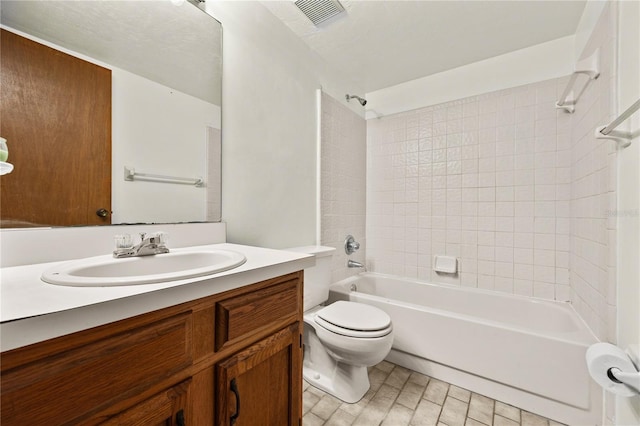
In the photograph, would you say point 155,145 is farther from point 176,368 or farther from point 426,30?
point 426,30

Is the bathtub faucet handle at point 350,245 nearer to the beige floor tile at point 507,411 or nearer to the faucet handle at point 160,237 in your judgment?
the beige floor tile at point 507,411

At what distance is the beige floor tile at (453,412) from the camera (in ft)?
4.28

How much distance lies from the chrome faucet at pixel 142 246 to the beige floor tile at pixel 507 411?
179cm

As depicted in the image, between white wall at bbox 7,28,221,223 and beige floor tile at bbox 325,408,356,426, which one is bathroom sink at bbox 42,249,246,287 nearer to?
white wall at bbox 7,28,221,223

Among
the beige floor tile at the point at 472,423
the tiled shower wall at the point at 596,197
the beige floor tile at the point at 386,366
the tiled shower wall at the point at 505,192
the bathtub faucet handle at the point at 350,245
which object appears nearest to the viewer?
the tiled shower wall at the point at 596,197

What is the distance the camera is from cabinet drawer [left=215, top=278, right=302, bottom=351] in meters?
0.67

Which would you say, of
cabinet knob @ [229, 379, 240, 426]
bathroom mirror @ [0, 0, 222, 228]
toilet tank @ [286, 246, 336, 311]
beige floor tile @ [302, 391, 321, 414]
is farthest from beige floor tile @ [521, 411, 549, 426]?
bathroom mirror @ [0, 0, 222, 228]

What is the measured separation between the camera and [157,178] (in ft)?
3.55

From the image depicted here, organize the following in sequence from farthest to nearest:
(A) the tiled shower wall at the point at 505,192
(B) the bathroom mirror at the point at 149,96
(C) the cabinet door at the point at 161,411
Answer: (A) the tiled shower wall at the point at 505,192, (B) the bathroom mirror at the point at 149,96, (C) the cabinet door at the point at 161,411

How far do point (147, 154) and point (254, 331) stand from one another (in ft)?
2.67

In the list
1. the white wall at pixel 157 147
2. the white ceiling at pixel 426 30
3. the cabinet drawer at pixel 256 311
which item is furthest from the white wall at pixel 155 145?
the white ceiling at pixel 426 30

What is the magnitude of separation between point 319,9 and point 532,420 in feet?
8.15

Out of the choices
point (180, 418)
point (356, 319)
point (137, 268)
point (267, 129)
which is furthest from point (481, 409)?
point (267, 129)

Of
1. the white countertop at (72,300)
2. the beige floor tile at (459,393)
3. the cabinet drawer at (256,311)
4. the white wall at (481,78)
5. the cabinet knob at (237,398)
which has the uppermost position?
the white wall at (481,78)
